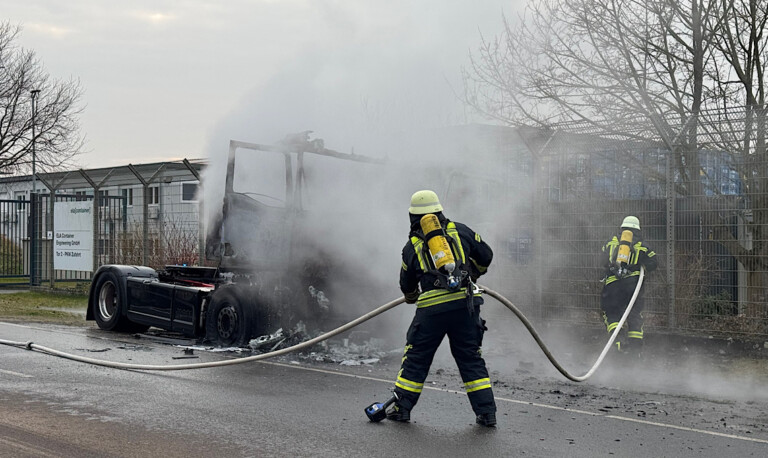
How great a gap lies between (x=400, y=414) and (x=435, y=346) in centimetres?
57

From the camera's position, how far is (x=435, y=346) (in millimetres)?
6160

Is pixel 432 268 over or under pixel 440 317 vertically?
over

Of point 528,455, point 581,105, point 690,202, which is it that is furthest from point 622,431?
point 581,105

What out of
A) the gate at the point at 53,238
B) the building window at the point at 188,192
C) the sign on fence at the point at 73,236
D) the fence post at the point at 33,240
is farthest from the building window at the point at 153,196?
the fence post at the point at 33,240

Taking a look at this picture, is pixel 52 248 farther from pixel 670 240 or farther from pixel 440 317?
pixel 440 317

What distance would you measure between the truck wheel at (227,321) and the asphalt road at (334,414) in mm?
950

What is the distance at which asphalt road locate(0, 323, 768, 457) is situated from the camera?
529 centimetres

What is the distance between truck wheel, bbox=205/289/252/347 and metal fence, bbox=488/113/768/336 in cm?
434

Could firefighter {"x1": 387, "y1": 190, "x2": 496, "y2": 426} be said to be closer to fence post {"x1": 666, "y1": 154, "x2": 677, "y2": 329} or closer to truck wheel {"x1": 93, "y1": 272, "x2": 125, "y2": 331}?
fence post {"x1": 666, "y1": 154, "x2": 677, "y2": 329}

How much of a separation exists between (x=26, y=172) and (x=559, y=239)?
2637cm

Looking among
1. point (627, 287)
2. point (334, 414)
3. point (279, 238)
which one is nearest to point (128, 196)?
point (279, 238)

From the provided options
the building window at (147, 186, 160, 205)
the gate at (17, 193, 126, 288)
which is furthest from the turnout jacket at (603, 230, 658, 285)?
the gate at (17, 193, 126, 288)

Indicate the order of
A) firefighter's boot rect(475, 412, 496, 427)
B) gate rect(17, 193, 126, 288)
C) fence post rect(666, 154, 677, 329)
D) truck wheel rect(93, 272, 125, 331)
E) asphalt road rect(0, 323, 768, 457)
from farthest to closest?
gate rect(17, 193, 126, 288) < truck wheel rect(93, 272, 125, 331) < fence post rect(666, 154, 677, 329) < firefighter's boot rect(475, 412, 496, 427) < asphalt road rect(0, 323, 768, 457)

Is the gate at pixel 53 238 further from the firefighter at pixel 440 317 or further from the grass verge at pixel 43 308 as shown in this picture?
the firefighter at pixel 440 317
